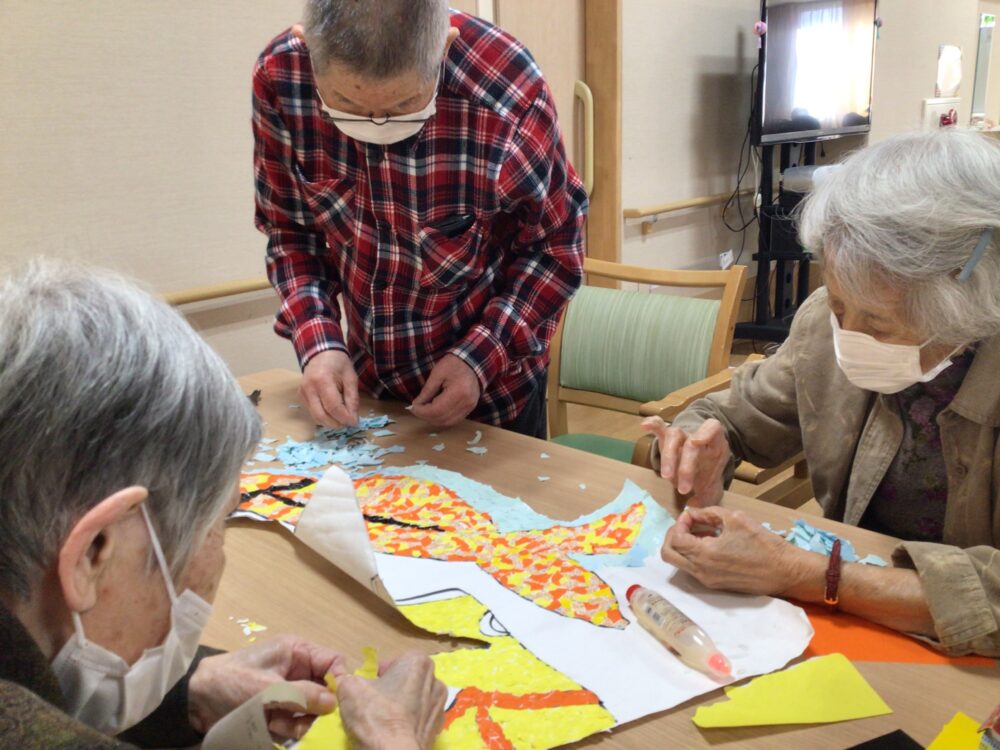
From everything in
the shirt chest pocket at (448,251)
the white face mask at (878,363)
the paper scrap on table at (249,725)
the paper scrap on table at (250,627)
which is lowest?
the paper scrap on table at (250,627)

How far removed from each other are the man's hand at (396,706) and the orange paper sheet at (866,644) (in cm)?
46

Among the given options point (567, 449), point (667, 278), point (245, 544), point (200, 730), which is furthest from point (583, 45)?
point (200, 730)

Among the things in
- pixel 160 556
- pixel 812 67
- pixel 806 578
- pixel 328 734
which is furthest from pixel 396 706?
pixel 812 67

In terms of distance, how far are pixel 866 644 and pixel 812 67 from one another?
4223mm

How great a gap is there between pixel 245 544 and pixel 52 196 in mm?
1476

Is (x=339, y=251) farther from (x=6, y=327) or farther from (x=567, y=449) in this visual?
(x=6, y=327)

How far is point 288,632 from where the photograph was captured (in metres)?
1.09

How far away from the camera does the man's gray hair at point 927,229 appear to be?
3.72ft

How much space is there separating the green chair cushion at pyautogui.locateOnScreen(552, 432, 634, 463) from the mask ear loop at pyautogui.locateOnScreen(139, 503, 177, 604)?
1.63 meters

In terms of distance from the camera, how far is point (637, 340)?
2.37 m

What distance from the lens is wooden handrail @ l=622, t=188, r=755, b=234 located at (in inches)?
168

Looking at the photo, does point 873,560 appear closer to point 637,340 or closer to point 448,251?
point 448,251

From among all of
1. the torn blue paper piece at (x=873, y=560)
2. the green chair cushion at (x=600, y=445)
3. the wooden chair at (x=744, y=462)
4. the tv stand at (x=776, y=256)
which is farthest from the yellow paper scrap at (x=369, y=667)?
the tv stand at (x=776, y=256)

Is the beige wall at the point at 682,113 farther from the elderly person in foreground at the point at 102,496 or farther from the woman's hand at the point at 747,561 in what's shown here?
the elderly person in foreground at the point at 102,496
